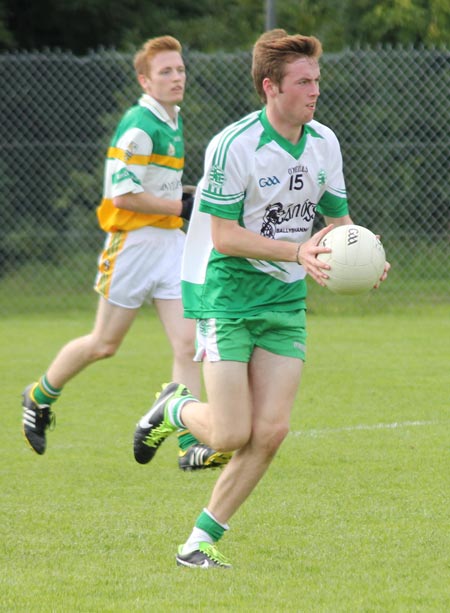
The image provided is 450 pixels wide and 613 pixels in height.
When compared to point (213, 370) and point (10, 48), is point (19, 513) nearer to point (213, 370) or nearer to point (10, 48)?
point (213, 370)

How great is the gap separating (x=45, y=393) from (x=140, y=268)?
919 mm

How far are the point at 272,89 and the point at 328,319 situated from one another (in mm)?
8662

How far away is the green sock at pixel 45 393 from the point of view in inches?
300

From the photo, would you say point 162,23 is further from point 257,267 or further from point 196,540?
point 196,540

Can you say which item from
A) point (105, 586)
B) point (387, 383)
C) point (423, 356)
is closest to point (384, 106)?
point (423, 356)

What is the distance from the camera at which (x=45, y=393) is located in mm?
7625

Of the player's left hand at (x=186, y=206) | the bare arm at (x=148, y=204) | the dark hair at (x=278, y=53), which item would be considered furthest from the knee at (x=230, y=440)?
the bare arm at (x=148, y=204)

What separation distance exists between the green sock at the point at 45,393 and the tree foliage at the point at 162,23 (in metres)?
12.0

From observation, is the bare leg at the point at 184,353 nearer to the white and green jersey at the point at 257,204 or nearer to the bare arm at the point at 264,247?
the white and green jersey at the point at 257,204

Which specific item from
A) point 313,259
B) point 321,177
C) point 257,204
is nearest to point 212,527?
point 313,259

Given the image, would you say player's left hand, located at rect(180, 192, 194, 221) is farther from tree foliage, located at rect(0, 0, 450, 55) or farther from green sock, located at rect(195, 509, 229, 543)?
tree foliage, located at rect(0, 0, 450, 55)

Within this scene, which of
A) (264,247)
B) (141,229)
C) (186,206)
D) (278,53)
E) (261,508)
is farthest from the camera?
(141,229)

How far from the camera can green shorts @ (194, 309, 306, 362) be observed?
5.10 metres

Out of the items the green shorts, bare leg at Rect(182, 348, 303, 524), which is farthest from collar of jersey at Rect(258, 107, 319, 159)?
bare leg at Rect(182, 348, 303, 524)
